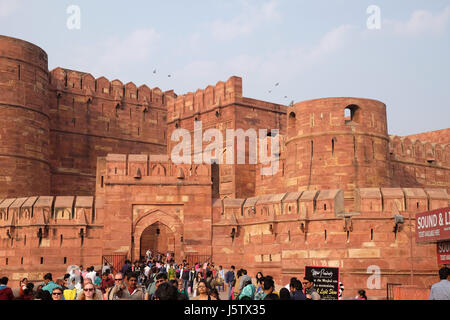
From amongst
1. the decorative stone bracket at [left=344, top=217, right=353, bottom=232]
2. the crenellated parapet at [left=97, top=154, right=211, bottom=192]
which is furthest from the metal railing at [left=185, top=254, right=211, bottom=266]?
the decorative stone bracket at [left=344, top=217, right=353, bottom=232]

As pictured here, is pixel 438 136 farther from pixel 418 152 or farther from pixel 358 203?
pixel 358 203

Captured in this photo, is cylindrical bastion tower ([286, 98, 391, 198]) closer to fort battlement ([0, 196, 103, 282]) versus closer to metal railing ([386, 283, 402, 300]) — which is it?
metal railing ([386, 283, 402, 300])

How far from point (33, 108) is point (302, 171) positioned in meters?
13.7

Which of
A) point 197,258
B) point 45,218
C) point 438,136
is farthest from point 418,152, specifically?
point 45,218

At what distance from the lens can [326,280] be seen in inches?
426

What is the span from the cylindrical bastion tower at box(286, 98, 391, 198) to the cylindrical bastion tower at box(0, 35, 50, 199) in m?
12.5

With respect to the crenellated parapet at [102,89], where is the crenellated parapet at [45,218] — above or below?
below

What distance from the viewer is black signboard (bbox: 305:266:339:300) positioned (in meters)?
10.7

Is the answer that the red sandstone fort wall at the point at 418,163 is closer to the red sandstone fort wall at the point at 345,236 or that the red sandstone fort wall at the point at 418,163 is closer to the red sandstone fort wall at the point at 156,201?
the red sandstone fort wall at the point at 345,236

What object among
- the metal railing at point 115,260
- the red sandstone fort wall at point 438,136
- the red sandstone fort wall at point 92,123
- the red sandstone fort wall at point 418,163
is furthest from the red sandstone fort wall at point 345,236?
the red sandstone fort wall at point 438,136

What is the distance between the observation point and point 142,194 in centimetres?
2136

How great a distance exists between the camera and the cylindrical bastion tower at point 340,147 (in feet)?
70.3

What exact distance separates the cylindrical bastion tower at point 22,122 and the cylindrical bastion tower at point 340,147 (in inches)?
490

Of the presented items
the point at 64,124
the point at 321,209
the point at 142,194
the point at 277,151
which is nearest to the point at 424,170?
the point at 277,151
